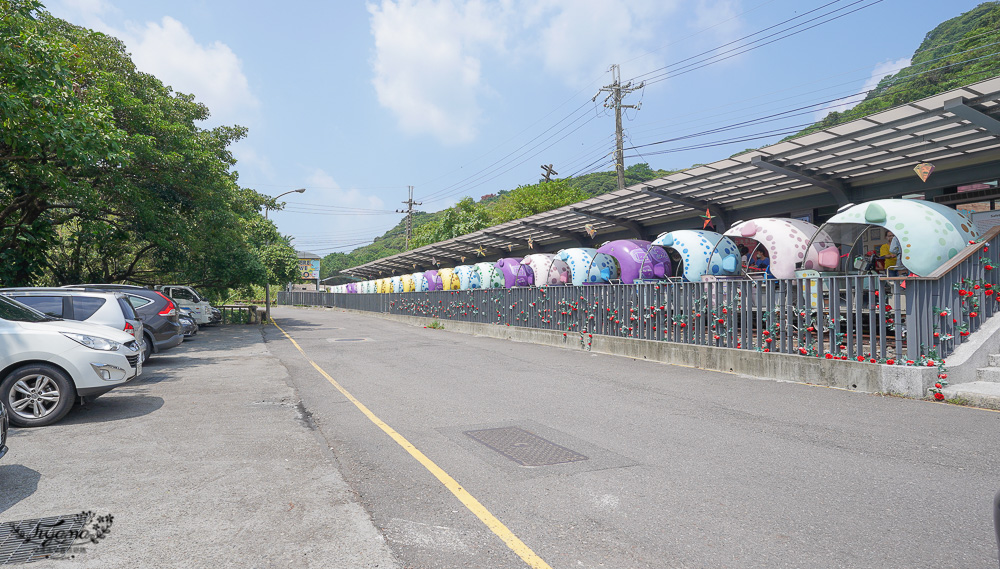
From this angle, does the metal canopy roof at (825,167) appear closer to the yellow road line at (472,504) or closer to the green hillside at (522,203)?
the yellow road line at (472,504)

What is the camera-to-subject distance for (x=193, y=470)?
5137mm

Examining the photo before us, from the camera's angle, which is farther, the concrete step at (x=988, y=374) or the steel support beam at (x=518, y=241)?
the steel support beam at (x=518, y=241)

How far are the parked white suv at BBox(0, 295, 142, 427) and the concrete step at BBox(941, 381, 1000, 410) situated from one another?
34.7 ft

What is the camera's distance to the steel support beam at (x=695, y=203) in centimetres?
1808

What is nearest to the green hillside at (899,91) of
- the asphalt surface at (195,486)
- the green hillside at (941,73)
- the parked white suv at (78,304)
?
the green hillside at (941,73)

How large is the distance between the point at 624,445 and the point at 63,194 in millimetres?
15897

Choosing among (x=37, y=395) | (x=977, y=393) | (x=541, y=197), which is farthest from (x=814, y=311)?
(x=541, y=197)

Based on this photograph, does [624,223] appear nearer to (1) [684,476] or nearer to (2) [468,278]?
(2) [468,278]

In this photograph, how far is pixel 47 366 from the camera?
6.99 meters

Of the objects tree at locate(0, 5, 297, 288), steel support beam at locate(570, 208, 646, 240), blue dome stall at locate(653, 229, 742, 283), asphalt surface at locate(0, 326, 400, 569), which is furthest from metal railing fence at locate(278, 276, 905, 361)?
tree at locate(0, 5, 297, 288)

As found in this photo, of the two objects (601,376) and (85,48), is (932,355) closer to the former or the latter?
(601,376)

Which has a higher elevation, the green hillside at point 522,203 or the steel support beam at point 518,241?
the green hillside at point 522,203

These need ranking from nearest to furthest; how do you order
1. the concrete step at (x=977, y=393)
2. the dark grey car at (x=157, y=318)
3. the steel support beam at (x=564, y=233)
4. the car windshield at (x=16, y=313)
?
1. the car windshield at (x=16, y=313)
2. the concrete step at (x=977, y=393)
3. the dark grey car at (x=157, y=318)
4. the steel support beam at (x=564, y=233)

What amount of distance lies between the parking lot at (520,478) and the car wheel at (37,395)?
1.22 feet
